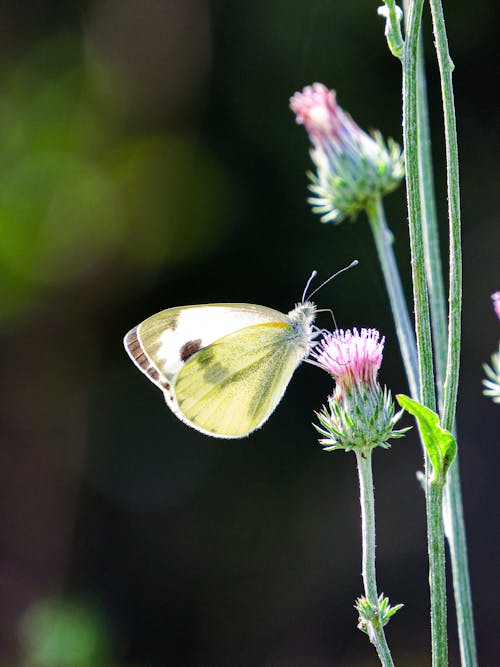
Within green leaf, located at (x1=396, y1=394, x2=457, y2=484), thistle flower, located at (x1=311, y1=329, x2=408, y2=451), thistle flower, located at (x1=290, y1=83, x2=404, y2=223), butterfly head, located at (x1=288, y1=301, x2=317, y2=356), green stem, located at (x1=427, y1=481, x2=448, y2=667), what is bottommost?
green stem, located at (x1=427, y1=481, x2=448, y2=667)

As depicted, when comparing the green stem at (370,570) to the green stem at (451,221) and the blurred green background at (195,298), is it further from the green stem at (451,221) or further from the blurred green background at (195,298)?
the blurred green background at (195,298)

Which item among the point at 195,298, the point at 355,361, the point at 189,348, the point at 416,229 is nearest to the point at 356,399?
the point at 355,361

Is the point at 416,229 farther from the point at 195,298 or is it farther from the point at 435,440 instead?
the point at 195,298

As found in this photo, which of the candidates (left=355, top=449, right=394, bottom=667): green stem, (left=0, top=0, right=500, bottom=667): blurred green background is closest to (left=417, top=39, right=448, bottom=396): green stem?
(left=355, top=449, right=394, bottom=667): green stem

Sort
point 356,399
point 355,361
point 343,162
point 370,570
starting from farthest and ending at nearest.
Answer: point 343,162
point 355,361
point 356,399
point 370,570

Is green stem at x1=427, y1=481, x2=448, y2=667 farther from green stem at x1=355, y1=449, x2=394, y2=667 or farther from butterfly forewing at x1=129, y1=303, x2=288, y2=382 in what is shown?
butterfly forewing at x1=129, y1=303, x2=288, y2=382
